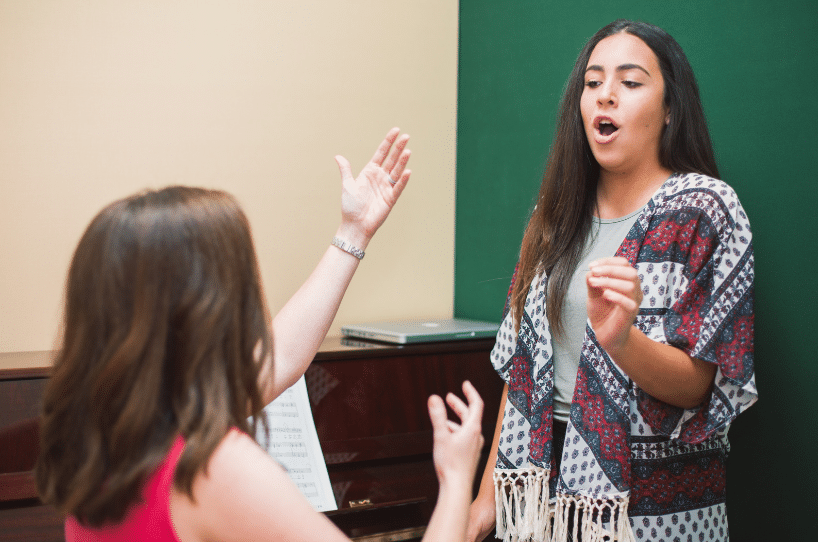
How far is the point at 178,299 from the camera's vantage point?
84 cm

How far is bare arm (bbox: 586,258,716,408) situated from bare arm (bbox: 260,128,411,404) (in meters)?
0.43

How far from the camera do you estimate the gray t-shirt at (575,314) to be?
1.49 m

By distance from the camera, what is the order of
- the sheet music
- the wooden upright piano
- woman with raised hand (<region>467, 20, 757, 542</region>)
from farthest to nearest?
the sheet music < the wooden upright piano < woman with raised hand (<region>467, 20, 757, 542</region>)

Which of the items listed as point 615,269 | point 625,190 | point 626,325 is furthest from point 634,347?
point 625,190

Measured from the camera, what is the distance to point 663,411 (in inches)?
53.3

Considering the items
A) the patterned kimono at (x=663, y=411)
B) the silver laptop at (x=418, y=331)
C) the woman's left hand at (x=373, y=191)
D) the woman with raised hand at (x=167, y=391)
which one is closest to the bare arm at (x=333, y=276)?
the woman's left hand at (x=373, y=191)

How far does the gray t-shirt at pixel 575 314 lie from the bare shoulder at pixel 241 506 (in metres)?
0.82

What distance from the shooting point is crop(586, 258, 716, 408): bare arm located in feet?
3.76

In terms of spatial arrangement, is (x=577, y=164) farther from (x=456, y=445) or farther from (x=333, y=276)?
(x=456, y=445)

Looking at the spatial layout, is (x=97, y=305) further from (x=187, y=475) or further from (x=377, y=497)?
(x=377, y=497)

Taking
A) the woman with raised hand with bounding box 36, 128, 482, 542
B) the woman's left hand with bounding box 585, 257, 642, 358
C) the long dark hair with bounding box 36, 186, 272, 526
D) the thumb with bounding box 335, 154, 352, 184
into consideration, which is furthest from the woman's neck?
the long dark hair with bounding box 36, 186, 272, 526

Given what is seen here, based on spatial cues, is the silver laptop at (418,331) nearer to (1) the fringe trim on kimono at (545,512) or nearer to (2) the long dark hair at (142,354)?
(1) the fringe trim on kimono at (545,512)

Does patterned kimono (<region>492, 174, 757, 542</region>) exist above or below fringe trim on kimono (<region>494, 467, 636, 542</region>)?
above

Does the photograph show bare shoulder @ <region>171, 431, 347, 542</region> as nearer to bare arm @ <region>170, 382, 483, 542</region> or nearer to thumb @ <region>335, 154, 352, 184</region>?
bare arm @ <region>170, 382, 483, 542</region>
